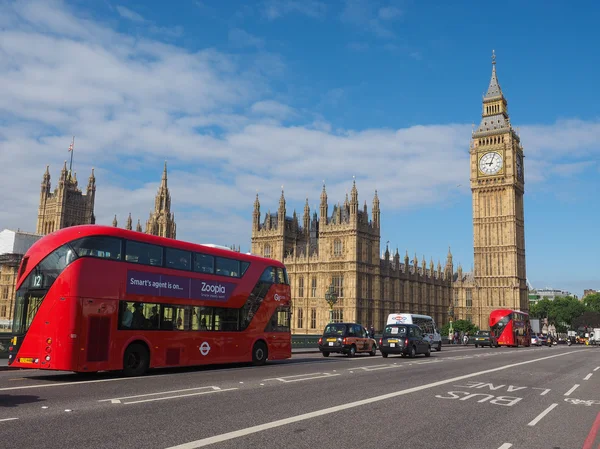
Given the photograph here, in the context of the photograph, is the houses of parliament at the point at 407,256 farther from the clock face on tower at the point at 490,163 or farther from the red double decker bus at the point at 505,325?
the red double decker bus at the point at 505,325

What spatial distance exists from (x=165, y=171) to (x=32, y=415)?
112m

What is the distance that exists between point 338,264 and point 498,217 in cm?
3800

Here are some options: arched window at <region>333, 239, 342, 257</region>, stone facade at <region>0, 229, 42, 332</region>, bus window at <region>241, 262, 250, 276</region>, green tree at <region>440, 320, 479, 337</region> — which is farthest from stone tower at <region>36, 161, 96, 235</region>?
bus window at <region>241, 262, 250, 276</region>

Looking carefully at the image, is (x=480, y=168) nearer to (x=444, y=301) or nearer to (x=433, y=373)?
(x=444, y=301)

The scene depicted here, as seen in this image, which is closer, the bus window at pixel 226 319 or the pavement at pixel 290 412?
the pavement at pixel 290 412

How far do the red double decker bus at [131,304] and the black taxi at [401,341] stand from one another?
29.0 feet

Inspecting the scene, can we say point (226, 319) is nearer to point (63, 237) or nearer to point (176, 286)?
point (176, 286)

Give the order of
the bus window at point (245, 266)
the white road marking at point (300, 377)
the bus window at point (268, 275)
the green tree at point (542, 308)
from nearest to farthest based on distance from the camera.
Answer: the white road marking at point (300, 377), the bus window at point (245, 266), the bus window at point (268, 275), the green tree at point (542, 308)

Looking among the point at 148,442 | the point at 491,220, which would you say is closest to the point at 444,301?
the point at 491,220

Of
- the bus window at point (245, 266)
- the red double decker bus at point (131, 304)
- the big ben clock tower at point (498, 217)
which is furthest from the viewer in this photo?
the big ben clock tower at point (498, 217)

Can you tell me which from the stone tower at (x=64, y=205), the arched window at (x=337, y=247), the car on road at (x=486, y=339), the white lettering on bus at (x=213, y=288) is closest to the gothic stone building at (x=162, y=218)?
the stone tower at (x=64, y=205)

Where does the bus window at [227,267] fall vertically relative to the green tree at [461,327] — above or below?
above

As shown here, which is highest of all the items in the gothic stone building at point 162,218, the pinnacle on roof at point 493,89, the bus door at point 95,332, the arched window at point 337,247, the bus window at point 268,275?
the pinnacle on roof at point 493,89

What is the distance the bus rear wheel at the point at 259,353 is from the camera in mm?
21286
